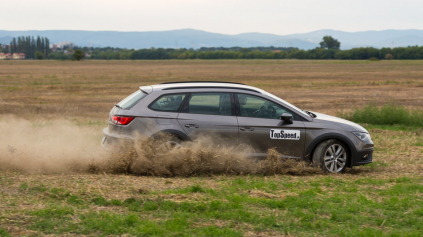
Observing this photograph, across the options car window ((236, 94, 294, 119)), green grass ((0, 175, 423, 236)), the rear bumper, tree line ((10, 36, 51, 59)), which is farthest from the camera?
tree line ((10, 36, 51, 59))

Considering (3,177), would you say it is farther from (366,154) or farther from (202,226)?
(366,154)

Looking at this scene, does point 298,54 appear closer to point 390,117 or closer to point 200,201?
point 390,117

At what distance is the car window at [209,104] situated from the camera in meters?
7.71

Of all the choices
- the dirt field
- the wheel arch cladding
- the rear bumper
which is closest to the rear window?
the rear bumper

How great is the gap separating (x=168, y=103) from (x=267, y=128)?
5.71 feet

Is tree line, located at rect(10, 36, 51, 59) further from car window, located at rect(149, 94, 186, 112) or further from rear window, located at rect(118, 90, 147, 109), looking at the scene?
car window, located at rect(149, 94, 186, 112)

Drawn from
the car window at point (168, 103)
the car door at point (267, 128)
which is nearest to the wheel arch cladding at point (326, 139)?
the car door at point (267, 128)

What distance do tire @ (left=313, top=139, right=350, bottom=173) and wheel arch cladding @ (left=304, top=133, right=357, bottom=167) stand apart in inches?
2.1

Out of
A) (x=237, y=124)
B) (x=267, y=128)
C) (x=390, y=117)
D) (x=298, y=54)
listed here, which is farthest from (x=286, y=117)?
(x=298, y=54)

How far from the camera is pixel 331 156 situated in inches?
312

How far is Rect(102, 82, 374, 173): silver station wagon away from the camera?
753cm

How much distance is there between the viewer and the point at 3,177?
22.0ft

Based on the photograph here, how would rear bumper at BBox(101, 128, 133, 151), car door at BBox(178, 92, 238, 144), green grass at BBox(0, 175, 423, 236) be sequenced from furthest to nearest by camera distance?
1. car door at BBox(178, 92, 238, 144)
2. rear bumper at BBox(101, 128, 133, 151)
3. green grass at BBox(0, 175, 423, 236)

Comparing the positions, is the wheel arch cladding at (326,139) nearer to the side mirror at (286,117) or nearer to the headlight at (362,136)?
the headlight at (362,136)
